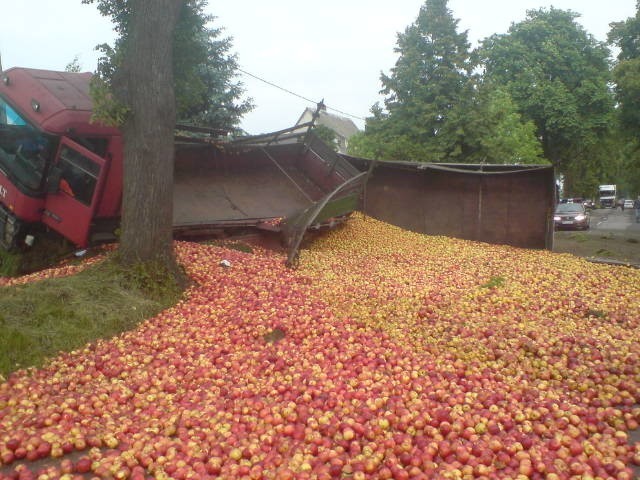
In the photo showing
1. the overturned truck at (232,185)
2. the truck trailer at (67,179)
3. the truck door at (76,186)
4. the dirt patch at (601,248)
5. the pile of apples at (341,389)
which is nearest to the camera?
the pile of apples at (341,389)

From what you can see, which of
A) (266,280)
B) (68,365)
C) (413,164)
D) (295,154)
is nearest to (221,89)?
(295,154)

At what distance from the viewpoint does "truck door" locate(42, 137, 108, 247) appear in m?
8.39

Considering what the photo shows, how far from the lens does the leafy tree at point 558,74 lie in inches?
1344

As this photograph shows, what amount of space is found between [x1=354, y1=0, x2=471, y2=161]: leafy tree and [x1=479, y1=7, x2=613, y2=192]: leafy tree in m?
8.72

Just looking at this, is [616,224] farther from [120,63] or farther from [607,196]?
[607,196]

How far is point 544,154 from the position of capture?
39.1m

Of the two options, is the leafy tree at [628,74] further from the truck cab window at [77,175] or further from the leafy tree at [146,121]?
the truck cab window at [77,175]

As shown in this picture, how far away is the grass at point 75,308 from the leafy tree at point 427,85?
1881cm

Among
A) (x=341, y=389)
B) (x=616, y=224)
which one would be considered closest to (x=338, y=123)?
(x=616, y=224)

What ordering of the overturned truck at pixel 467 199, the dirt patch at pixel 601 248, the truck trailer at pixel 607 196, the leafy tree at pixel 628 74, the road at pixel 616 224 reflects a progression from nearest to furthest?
the dirt patch at pixel 601 248 → the overturned truck at pixel 467 199 → the leafy tree at pixel 628 74 → the road at pixel 616 224 → the truck trailer at pixel 607 196

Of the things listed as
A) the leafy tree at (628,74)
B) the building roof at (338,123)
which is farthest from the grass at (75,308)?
the building roof at (338,123)

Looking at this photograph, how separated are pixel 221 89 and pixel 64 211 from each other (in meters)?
12.9

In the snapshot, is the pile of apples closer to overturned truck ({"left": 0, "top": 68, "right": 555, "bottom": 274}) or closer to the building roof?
overturned truck ({"left": 0, "top": 68, "right": 555, "bottom": 274})

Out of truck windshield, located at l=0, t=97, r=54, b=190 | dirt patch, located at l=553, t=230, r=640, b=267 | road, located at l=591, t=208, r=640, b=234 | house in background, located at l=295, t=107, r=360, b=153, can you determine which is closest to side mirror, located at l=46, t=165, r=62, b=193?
truck windshield, located at l=0, t=97, r=54, b=190
